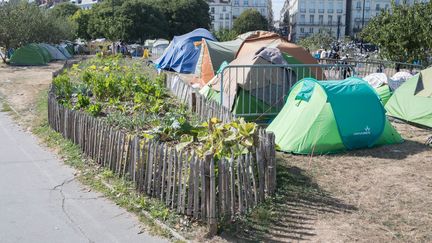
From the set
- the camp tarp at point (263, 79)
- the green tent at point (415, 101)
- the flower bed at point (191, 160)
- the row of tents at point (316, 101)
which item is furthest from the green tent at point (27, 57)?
the green tent at point (415, 101)

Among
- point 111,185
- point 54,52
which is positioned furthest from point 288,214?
point 54,52

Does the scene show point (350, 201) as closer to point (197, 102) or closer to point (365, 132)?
point (365, 132)

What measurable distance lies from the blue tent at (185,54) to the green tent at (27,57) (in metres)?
12.5

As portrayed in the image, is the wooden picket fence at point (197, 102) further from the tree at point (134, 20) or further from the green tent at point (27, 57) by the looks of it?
the tree at point (134, 20)

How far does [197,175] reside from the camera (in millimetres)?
5355

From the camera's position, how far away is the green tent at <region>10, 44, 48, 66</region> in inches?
1319

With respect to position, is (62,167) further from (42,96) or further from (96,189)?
(42,96)

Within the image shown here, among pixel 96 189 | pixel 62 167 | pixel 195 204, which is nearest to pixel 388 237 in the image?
pixel 195 204

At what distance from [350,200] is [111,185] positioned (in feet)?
10.9

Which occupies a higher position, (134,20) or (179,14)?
(179,14)

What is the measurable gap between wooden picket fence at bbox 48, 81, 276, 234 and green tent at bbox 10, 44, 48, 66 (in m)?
28.8

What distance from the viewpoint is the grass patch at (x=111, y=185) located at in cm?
568

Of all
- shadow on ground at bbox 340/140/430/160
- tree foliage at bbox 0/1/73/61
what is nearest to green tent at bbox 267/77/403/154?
shadow on ground at bbox 340/140/430/160

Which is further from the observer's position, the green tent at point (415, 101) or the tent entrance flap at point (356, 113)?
the green tent at point (415, 101)
